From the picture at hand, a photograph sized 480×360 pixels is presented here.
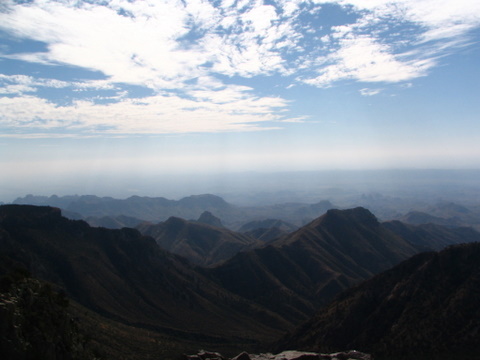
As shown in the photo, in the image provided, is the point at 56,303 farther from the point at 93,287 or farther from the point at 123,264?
the point at 123,264

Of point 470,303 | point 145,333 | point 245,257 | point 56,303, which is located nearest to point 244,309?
point 245,257

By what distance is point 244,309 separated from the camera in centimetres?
13450

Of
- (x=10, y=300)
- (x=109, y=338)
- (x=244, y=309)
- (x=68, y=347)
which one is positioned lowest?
(x=244, y=309)

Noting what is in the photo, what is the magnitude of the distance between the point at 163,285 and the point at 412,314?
89.1 metres

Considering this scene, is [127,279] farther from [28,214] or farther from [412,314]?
[412,314]

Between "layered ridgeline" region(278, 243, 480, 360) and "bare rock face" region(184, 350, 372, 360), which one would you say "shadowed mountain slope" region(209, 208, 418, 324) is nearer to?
"layered ridgeline" region(278, 243, 480, 360)

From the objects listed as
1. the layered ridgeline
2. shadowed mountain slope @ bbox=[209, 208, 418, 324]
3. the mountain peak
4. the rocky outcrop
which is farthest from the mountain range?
the rocky outcrop

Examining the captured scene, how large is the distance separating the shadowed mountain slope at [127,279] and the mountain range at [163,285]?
35cm

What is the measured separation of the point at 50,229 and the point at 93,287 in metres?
→ 31.7

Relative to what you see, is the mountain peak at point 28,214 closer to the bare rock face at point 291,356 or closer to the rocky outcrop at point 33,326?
the rocky outcrop at point 33,326

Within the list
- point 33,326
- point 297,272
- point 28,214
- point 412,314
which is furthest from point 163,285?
point 33,326

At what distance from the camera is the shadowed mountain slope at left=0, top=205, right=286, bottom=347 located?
10782 cm

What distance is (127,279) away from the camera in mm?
129375

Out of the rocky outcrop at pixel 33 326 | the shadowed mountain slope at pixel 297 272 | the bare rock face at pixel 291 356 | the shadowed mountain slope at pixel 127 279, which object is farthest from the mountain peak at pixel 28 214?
the bare rock face at pixel 291 356
